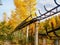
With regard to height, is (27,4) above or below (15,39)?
above

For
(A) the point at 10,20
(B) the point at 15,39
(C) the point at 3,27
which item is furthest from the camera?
(A) the point at 10,20

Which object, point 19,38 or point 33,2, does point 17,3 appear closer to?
point 33,2

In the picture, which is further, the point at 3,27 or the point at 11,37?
the point at 3,27

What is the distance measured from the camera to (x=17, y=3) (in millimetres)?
15852

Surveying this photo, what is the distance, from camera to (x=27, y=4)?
50.2 feet

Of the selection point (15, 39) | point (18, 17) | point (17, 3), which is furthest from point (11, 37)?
point (17, 3)

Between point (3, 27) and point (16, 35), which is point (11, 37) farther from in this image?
point (3, 27)

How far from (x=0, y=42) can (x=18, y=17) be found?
494 centimetres

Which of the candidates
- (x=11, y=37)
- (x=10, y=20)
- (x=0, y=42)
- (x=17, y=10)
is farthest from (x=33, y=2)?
(x=0, y=42)

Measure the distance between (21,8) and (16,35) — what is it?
4.11 metres

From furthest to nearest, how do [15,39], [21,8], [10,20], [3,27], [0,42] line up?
[10,20]
[21,8]
[3,27]
[15,39]
[0,42]

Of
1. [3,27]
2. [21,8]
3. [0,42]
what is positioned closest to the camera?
[0,42]

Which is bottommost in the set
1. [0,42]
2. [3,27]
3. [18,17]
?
[0,42]

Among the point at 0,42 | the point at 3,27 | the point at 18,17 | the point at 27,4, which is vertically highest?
the point at 27,4
